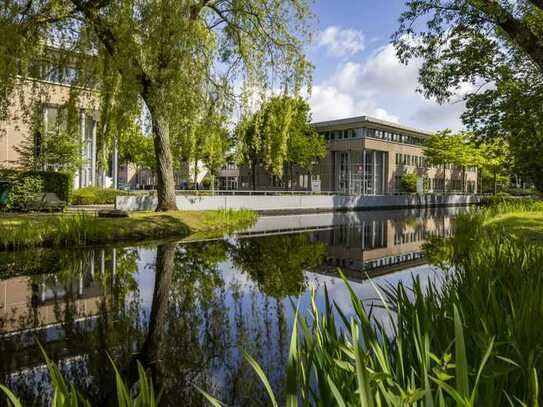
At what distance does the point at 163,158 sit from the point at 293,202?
1549 centimetres

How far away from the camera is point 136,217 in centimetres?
1459

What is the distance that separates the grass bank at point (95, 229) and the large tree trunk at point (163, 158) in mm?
720

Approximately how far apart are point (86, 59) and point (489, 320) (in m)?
13.8

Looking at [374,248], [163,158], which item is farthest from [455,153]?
[163,158]

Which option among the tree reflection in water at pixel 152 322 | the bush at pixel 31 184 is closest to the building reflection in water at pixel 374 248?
the tree reflection in water at pixel 152 322

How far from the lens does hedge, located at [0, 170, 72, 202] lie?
59.6ft

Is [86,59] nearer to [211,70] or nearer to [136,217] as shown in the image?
[211,70]

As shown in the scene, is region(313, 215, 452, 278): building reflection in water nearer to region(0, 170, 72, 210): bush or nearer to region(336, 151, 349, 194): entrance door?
region(0, 170, 72, 210): bush

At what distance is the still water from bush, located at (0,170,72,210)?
888cm

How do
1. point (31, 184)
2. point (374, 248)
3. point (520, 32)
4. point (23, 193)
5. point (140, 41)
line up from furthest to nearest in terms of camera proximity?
point (31, 184), point (23, 193), point (374, 248), point (140, 41), point (520, 32)

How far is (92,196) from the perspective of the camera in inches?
966

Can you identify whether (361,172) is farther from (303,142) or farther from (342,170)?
(303,142)

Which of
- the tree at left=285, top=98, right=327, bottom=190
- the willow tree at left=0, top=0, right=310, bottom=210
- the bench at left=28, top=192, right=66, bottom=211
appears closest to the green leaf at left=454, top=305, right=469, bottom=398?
the willow tree at left=0, top=0, right=310, bottom=210

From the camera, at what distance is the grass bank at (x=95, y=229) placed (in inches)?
441
